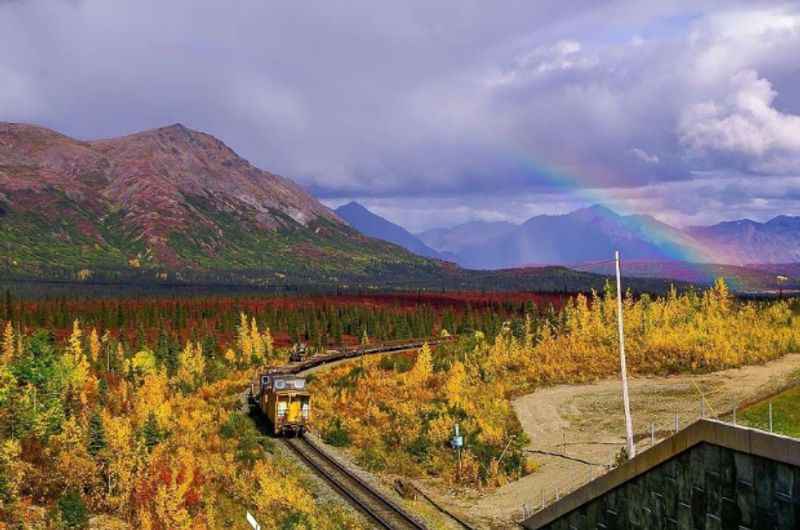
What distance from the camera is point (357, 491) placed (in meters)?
35.4

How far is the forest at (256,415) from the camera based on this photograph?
3319cm

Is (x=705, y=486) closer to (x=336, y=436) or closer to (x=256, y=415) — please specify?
(x=336, y=436)

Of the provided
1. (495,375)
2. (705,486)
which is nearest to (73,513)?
(705,486)

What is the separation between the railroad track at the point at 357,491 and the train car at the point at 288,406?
1865 millimetres

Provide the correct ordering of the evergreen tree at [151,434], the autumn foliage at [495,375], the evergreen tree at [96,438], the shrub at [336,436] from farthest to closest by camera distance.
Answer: the shrub at [336,436] → the autumn foliage at [495,375] → the evergreen tree at [151,434] → the evergreen tree at [96,438]

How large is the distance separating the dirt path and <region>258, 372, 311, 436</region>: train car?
14813 millimetres

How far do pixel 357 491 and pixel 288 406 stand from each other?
545 inches

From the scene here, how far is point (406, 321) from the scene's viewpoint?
159250 millimetres

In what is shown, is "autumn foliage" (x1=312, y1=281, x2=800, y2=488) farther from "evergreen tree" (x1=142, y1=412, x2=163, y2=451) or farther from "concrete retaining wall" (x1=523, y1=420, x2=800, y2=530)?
"concrete retaining wall" (x1=523, y1=420, x2=800, y2=530)

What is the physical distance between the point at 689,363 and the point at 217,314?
129 metres

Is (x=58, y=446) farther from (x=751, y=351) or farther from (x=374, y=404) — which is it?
(x=751, y=351)

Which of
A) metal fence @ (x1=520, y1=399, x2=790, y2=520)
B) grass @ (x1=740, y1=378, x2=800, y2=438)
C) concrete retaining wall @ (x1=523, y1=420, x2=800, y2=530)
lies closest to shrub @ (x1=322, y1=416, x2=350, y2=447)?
metal fence @ (x1=520, y1=399, x2=790, y2=520)

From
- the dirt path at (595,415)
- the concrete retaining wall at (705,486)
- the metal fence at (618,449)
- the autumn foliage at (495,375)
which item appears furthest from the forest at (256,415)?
the concrete retaining wall at (705,486)

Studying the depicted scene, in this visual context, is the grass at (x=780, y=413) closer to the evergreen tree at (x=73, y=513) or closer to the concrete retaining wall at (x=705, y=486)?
the concrete retaining wall at (x=705, y=486)
